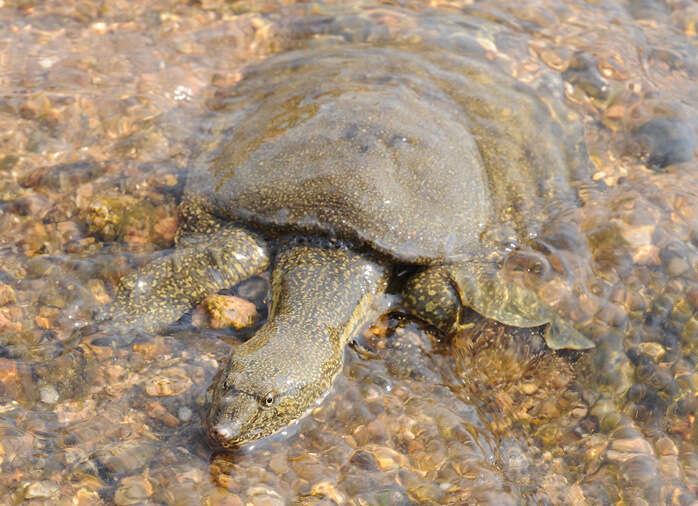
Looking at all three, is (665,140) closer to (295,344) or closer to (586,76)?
(586,76)

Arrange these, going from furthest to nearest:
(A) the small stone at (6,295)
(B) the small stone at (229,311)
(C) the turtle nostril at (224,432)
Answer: (B) the small stone at (229,311), (A) the small stone at (6,295), (C) the turtle nostril at (224,432)

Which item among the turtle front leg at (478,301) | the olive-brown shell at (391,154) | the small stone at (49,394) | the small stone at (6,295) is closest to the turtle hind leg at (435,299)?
the turtle front leg at (478,301)

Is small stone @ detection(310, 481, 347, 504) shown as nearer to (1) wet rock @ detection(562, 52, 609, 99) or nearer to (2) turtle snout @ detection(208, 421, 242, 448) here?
(2) turtle snout @ detection(208, 421, 242, 448)

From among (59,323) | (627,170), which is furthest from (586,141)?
(59,323)

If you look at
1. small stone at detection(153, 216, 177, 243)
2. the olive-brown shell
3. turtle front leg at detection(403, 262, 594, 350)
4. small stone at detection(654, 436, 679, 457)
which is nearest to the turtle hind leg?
turtle front leg at detection(403, 262, 594, 350)

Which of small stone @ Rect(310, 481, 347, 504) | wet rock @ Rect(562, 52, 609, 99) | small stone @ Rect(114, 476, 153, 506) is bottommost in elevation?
small stone @ Rect(310, 481, 347, 504)

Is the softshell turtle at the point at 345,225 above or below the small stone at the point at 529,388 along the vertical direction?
above

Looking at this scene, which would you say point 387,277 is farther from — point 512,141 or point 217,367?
point 512,141

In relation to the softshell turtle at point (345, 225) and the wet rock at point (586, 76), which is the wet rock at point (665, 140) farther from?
the softshell turtle at point (345, 225)
